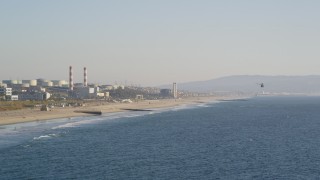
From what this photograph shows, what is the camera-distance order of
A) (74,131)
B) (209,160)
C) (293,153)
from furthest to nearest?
(74,131) < (293,153) < (209,160)

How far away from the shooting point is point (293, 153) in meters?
63.2

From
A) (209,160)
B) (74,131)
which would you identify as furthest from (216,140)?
(74,131)

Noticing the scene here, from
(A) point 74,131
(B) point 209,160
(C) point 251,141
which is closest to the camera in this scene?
(B) point 209,160

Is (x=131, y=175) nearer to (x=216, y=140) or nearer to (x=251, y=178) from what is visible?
(x=251, y=178)

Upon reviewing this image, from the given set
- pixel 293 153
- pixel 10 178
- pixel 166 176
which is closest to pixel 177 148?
pixel 293 153

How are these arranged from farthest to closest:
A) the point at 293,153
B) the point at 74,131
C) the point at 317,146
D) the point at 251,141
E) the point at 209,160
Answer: the point at 74,131
the point at 251,141
the point at 317,146
the point at 293,153
the point at 209,160

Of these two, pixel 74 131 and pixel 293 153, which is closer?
pixel 293 153

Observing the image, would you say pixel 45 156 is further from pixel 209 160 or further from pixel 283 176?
pixel 283 176

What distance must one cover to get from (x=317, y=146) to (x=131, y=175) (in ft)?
113

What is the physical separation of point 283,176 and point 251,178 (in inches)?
140

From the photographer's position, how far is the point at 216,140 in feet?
254

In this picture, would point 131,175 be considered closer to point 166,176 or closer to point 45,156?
point 166,176

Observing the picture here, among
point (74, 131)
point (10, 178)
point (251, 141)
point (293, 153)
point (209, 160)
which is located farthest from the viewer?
point (74, 131)

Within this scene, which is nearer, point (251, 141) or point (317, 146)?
point (317, 146)
